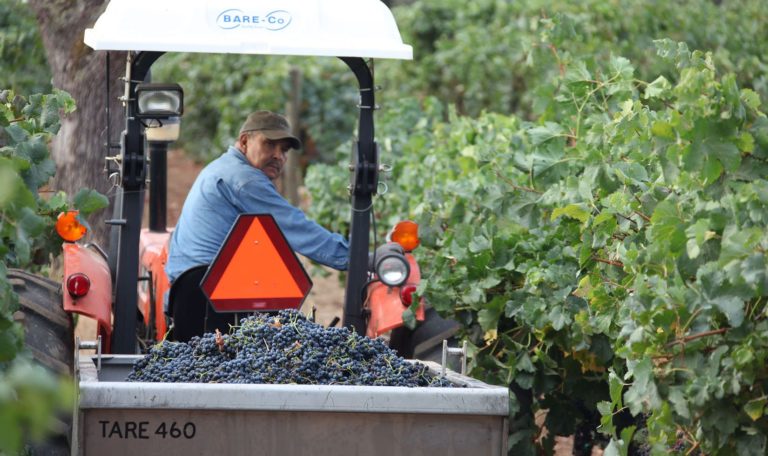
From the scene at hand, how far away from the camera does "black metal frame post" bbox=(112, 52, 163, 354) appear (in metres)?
5.03

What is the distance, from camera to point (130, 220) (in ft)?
16.6

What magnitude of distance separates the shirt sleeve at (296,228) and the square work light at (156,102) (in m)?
0.68

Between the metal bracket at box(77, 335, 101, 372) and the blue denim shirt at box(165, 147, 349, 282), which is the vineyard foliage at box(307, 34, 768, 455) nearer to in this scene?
the blue denim shirt at box(165, 147, 349, 282)

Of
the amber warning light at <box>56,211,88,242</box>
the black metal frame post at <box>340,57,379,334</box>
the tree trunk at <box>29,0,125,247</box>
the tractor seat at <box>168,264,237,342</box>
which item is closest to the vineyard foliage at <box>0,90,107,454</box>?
the amber warning light at <box>56,211,88,242</box>

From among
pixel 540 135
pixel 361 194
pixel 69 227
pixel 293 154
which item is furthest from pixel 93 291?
pixel 293 154

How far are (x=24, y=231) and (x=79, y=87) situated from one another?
515 cm

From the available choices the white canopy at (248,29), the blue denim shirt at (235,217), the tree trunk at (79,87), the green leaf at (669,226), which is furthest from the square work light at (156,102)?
the tree trunk at (79,87)

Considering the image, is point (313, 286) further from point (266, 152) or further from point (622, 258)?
point (622, 258)

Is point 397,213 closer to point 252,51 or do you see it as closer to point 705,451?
point 252,51

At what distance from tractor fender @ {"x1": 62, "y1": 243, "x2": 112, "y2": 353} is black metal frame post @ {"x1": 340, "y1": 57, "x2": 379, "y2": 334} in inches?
40.2

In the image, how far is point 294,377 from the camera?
4371mm

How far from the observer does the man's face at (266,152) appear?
5918 millimetres

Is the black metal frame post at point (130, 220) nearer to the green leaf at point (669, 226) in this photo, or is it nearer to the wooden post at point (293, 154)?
the green leaf at point (669, 226)

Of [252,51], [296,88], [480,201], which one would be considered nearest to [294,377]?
[252,51]
